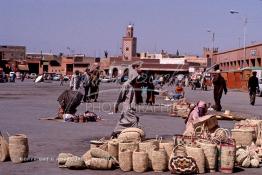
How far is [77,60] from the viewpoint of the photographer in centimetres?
14950

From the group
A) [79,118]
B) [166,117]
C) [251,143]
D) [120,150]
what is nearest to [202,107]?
[251,143]

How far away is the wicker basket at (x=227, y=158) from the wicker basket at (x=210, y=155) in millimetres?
107

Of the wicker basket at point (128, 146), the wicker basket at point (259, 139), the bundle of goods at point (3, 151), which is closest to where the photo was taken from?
the wicker basket at point (128, 146)

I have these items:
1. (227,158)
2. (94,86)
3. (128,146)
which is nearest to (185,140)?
(227,158)

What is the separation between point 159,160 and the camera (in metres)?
9.48

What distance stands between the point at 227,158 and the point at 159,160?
3.75 feet

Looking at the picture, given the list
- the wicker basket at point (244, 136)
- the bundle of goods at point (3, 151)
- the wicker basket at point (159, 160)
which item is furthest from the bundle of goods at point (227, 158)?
the bundle of goods at point (3, 151)

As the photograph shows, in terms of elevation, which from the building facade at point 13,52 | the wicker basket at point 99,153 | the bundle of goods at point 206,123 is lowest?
the wicker basket at point 99,153

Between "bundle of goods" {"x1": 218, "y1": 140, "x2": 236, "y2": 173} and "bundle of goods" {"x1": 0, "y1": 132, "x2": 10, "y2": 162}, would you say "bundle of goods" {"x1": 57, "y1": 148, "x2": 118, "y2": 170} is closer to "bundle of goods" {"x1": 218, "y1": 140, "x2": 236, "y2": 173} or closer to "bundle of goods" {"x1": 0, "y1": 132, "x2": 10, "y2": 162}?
"bundle of goods" {"x1": 0, "y1": 132, "x2": 10, "y2": 162}

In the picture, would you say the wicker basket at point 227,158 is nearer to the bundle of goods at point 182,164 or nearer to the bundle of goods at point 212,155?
the bundle of goods at point 212,155

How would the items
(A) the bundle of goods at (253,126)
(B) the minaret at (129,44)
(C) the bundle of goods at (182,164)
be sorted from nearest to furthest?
(C) the bundle of goods at (182,164)
(A) the bundle of goods at (253,126)
(B) the minaret at (129,44)

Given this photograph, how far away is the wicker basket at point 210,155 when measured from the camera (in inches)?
376

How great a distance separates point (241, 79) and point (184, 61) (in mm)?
73790

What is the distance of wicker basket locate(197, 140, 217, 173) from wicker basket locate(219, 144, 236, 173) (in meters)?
0.11
